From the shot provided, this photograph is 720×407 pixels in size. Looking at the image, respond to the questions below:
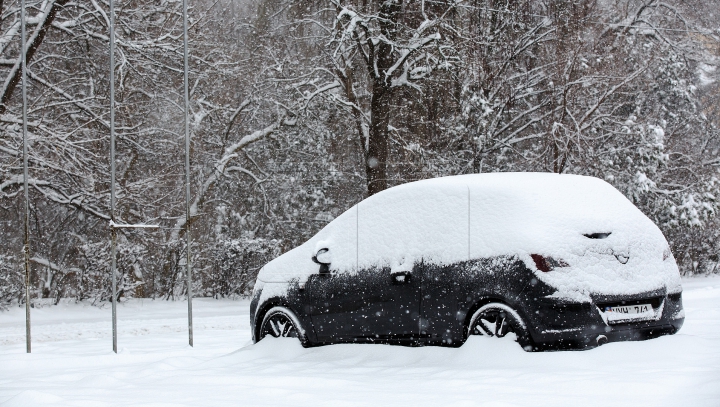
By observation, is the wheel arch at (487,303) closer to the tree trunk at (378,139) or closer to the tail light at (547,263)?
the tail light at (547,263)

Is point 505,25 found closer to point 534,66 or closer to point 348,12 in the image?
point 534,66

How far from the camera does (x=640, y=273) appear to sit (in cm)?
653

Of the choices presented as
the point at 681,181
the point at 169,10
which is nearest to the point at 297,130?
the point at 169,10

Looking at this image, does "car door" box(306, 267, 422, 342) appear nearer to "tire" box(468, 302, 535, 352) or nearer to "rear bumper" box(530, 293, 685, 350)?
"tire" box(468, 302, 535, 352)

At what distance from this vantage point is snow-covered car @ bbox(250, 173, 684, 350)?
6258mm

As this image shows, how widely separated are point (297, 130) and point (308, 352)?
48.8 feet

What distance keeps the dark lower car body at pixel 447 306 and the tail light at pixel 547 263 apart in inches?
3.7

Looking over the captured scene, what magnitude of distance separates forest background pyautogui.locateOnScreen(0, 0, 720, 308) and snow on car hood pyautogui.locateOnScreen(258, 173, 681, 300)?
9.06 metres

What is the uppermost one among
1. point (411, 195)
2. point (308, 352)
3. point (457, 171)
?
point (457, 171)

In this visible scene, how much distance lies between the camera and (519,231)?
6477 mm

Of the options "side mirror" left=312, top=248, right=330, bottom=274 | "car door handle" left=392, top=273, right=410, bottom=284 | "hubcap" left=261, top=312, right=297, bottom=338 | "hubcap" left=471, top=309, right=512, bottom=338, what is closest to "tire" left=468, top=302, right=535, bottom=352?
"hubcap" left=471, top=309, right=512, bottom=338

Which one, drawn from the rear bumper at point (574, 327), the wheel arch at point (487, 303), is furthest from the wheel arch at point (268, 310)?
the rear bumper at point (574, 327)

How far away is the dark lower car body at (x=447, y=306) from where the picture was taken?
6.22 metres

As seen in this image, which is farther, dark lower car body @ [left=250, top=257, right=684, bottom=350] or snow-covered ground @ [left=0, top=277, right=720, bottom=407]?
dark lower car body @ [left=250, top=257, right=684, bottom=350]
